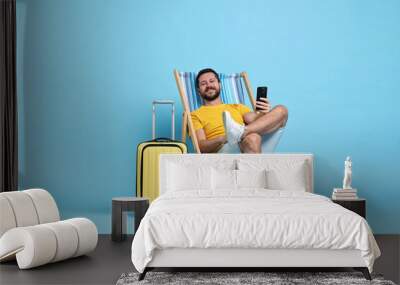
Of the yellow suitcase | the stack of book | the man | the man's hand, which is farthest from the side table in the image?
the stack of book

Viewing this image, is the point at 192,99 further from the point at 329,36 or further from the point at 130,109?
the point at 329,36

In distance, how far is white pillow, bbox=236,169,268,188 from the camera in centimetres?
581

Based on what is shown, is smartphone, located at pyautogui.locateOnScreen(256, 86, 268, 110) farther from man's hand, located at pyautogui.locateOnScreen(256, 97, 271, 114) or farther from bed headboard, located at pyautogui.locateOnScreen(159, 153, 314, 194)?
bed headboard, located at pyautogui.locateOnScreen(159, 153, 314, 194)

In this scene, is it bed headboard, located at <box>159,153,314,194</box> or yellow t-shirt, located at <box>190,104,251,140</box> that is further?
yellow t-shirt, located at <box>190,104,251,140</box>

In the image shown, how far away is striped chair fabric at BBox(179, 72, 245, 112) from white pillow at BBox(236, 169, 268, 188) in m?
1.15

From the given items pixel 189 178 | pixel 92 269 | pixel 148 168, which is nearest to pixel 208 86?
pixel 148 168

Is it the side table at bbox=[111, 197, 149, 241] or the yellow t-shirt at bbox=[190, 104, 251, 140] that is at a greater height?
the yellow t-shirt at bbox=[190, 104, 251, 140]

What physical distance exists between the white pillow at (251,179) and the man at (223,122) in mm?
841

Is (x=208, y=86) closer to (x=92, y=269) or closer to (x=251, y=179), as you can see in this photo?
(x=251, y=179)

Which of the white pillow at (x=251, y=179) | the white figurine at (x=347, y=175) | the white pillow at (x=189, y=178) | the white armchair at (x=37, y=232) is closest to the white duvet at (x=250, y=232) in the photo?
the white armchair at (x=37, y=232)

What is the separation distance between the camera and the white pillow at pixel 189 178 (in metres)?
5.93

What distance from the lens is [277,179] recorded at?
596 centimetres

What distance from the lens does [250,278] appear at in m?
4.42

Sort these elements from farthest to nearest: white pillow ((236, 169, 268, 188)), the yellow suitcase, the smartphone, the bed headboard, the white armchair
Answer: the smartphone
the yellow suitcase
the bed headboard
white pillow ((236, 169, 268, 188))
the white armchair
